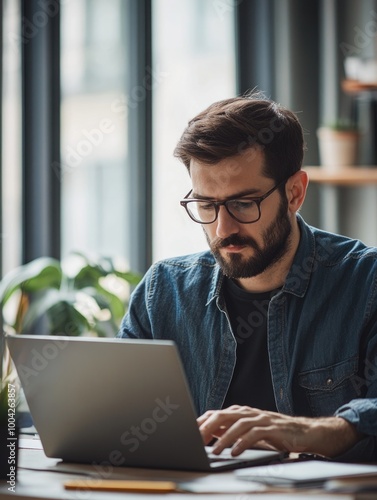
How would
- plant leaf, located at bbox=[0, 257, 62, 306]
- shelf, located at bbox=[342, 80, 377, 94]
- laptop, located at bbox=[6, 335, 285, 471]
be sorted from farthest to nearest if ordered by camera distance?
shelf, located at bbox=[342, 80, 377, 94] → plant leaf, located at bbox=[0, 257, 62, 306] → laptop, located at bbox=[6, 335, 285, 471]

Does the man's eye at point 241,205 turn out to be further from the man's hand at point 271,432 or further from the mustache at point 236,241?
the man's hand at point 271,432

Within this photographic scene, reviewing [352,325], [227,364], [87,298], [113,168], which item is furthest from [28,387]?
[113,168]

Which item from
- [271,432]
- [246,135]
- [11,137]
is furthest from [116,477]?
[11,137]

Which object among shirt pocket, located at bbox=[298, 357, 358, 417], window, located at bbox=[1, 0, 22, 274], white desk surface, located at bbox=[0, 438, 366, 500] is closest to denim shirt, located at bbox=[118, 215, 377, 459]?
shirt pocket, located at bbox=[298, 357, 358, 417]

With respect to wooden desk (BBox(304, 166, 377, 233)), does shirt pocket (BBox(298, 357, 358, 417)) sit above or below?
below

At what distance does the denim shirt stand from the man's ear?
7 cm

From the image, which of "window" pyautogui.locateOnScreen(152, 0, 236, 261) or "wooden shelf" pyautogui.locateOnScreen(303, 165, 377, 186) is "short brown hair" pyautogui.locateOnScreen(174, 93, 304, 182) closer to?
"wooden shelf" pyautogui.locateOnScreen(303, 165, 377, 186)

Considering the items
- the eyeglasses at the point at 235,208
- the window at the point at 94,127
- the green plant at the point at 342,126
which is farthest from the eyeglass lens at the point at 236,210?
the green plant at the point at 342,126

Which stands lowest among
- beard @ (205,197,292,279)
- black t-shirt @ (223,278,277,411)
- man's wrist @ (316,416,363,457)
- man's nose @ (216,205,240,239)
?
man's wrist @ (316,416,363,457)

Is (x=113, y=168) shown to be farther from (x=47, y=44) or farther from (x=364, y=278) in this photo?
(x=364, y=278)

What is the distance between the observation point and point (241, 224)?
1908mm

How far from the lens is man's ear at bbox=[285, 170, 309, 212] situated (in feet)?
6.60

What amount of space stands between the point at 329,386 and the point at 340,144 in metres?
2.11

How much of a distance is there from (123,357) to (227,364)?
0.56 metres
